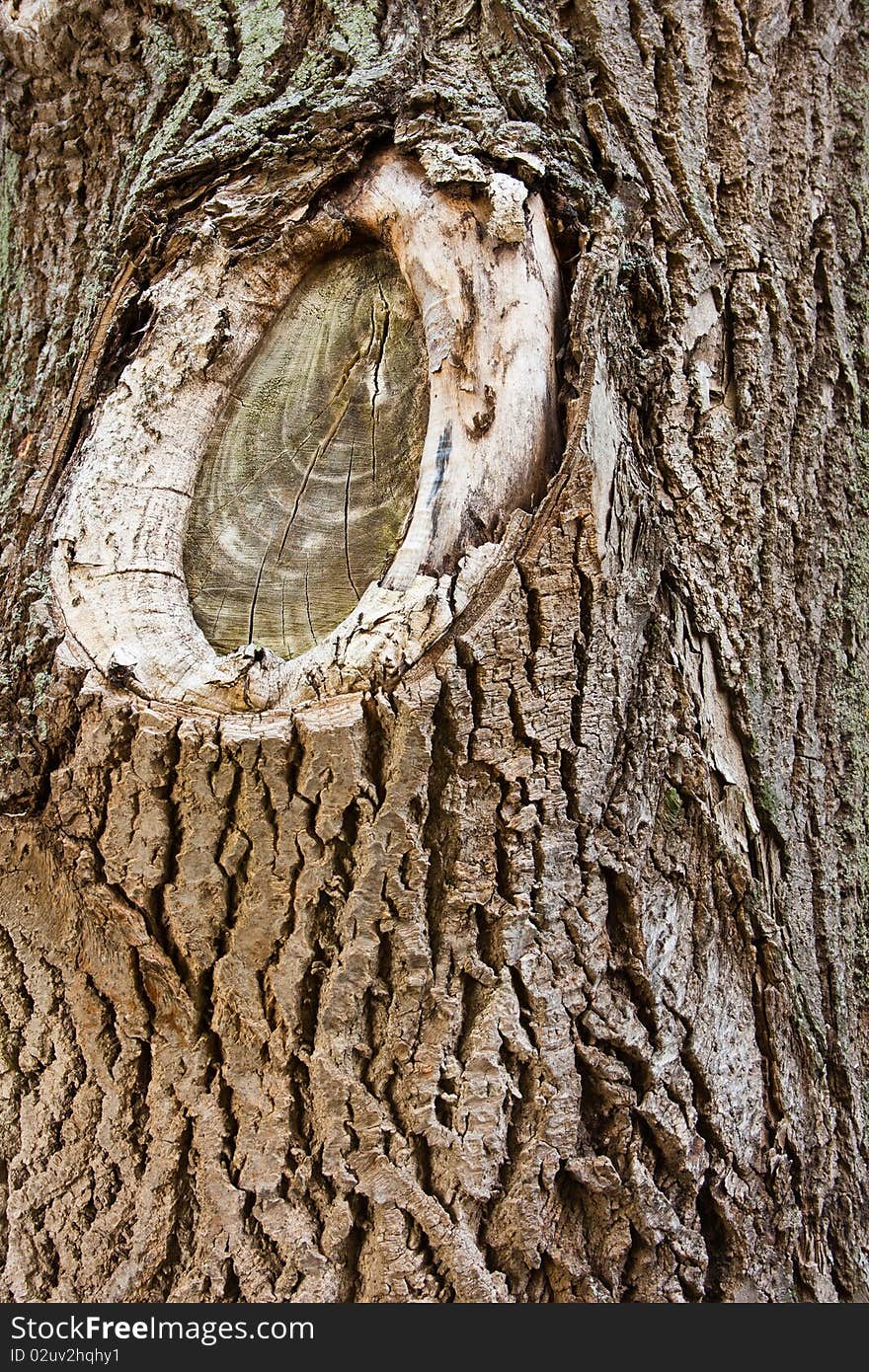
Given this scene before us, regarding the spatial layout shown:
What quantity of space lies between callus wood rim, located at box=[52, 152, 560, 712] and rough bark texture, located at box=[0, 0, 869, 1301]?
0.04m

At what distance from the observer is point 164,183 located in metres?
1.69

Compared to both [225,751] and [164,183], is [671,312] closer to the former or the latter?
[164,183]

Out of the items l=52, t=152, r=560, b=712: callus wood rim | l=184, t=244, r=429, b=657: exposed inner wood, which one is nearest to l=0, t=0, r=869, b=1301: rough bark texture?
l=52, t=152, r=560, b=712: callus wood rim

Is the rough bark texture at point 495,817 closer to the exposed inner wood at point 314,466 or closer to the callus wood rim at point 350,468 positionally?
the callus wood rim at point 350,468

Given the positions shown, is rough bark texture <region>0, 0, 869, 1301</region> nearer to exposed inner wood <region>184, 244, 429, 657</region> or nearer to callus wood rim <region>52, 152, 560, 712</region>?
callus wood rim <region>52, 152, 560, 712</region>

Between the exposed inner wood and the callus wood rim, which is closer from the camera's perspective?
the callus wood rim

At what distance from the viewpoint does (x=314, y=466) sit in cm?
169

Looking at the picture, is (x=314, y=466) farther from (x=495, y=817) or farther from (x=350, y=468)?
(x=495, y=817)

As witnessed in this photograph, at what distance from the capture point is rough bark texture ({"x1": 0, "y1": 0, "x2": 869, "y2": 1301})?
1.38 m

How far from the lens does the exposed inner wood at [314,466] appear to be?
5.29 feet

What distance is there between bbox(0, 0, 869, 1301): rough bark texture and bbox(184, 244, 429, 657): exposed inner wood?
14 cm

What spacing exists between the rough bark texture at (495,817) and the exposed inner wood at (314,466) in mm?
138

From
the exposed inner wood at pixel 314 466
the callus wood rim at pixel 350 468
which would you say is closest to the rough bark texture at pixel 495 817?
the callus wood rim at pixel 350 468

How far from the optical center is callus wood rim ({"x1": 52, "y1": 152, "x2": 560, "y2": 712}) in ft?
4.74
